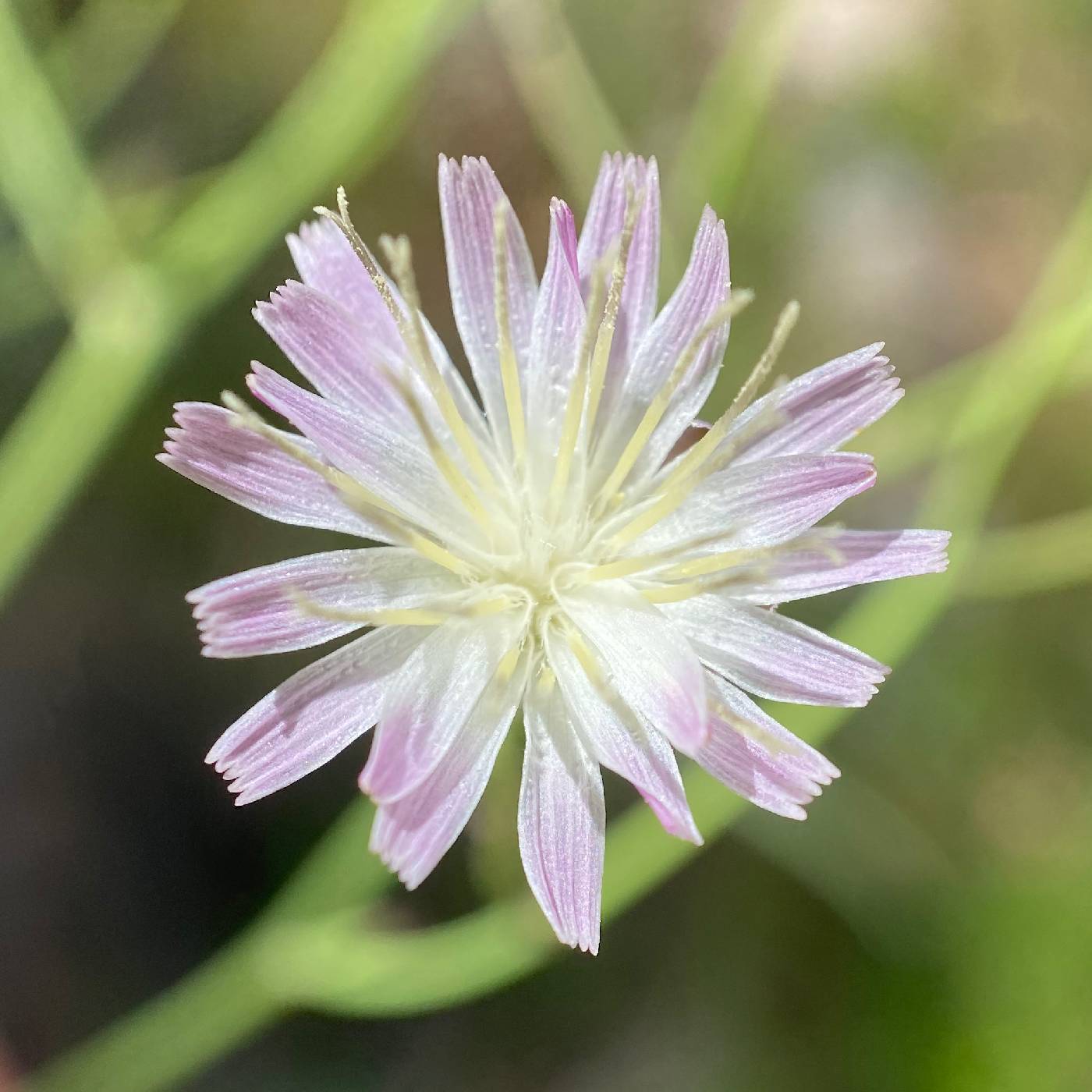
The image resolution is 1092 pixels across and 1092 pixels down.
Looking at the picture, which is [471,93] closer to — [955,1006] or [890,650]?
[890,650]

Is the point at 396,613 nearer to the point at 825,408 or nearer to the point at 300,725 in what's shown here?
the point at 300,725

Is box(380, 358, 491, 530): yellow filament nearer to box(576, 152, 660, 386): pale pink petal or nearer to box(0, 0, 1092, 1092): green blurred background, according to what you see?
box(576, 152, 660, 386): pale pink petal

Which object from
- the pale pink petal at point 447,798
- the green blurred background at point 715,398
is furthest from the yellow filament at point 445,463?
the green blurred background at point 715,398

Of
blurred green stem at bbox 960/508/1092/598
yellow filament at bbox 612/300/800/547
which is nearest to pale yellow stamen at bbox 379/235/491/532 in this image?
yellow filament at bbox 612/300/800/547

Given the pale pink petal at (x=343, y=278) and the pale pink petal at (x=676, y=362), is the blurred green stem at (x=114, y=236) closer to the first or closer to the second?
the pale pink petal at (x=343, y=278)

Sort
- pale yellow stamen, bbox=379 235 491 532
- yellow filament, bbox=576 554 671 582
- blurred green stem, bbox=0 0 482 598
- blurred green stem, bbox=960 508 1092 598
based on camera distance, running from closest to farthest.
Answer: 1. pale yellow stamen, bbox=379 235 491 532
2. yellow filament, bbox=576 554 671 582
3. blurred green stem, bbox=0 0 482 598
4. blurred green stem, bbox=960 508 1092 598

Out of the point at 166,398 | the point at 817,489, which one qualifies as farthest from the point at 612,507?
the point at 166,398

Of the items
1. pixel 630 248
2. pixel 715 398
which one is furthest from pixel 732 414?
pixel 715 398
